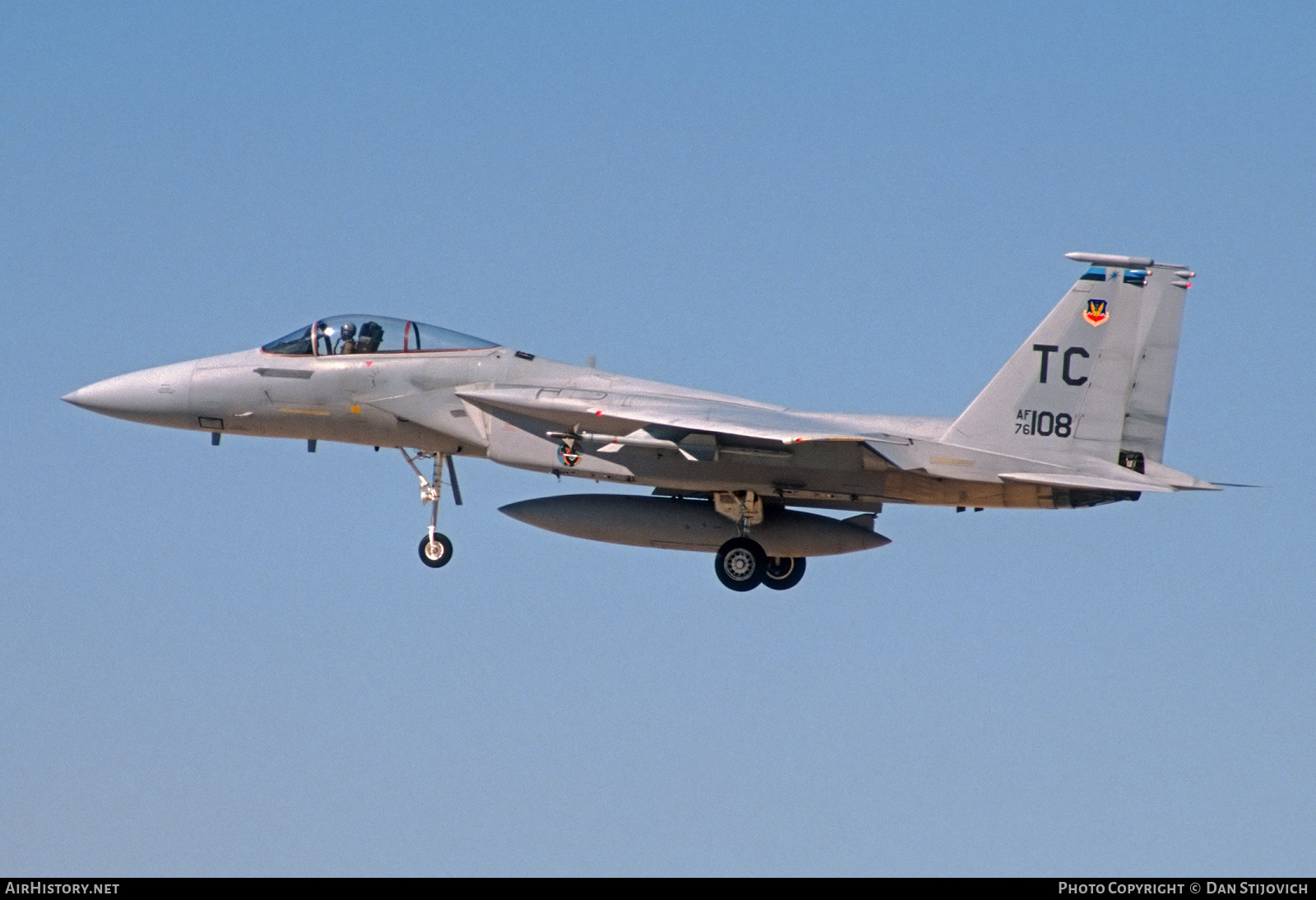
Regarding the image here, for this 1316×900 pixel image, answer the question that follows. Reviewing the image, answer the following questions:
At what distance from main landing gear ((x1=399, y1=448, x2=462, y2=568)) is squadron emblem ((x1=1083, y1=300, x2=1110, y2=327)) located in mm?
8300

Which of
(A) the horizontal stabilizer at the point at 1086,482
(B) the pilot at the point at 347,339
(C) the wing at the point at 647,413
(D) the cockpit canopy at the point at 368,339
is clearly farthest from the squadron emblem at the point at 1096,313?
(B) the pilot at the point at 347,339

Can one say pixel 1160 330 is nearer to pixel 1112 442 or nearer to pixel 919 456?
pixel 1112 442

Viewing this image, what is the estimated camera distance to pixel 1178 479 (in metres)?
21.7

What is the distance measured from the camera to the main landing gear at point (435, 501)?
78.0 ft

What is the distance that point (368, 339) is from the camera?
23953mm

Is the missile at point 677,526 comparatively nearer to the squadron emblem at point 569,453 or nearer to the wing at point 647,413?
the squadron emblem at point 569,453

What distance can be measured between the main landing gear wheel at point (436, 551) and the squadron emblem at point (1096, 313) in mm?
8530

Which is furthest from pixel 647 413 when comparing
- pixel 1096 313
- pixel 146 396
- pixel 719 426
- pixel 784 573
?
pixel 146 396

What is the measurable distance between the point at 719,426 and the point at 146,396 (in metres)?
8.01

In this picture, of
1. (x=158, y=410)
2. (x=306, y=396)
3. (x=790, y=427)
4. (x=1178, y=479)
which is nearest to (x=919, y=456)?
(x=790, y=427)

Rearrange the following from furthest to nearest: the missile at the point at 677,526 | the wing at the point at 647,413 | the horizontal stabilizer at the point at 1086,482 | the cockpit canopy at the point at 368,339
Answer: the cockpit canopy at the point at 368,339, the missile at the point at 677,526, the wing at the point at 647,413, the horizontal stabilizer at the point at 1086,482

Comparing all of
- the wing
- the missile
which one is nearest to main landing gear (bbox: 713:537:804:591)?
the missile

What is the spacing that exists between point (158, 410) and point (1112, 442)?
12226 millimetres
